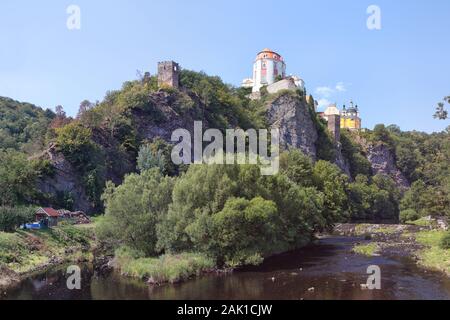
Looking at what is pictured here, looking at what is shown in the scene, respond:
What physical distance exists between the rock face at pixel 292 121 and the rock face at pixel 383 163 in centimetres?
3055

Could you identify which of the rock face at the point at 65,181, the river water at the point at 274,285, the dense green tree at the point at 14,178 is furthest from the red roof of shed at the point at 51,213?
the river water at the point at 274,285

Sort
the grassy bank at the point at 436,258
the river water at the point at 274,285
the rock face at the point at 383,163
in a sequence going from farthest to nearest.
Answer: the rock face at the point at 383,163
the grassy bank at the point at 436,258
the river water at the point at 274,285

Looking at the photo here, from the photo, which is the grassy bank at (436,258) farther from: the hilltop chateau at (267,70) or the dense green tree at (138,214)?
the hilltop chateau at (267,70)

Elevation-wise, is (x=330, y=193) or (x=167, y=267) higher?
(x=330, y=193)

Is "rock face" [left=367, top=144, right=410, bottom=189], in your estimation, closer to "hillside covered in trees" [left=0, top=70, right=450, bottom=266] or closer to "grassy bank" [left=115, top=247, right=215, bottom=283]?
"hillside covered in trees" [left=0, top=70, right=450, bottom=266]

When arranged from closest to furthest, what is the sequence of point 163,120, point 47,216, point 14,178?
point 14,178 → point 47,216 → point 163,120

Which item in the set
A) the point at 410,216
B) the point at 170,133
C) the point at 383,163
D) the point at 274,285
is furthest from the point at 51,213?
the point at 383,163

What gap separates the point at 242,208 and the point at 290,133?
274 feet

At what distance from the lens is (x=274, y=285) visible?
3150 centimetres

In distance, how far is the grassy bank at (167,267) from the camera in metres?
33.5

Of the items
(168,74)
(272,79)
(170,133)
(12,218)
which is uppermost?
(272,79)

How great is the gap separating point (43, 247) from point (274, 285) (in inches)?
996

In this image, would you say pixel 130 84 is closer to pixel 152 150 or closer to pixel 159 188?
pixel 152 150

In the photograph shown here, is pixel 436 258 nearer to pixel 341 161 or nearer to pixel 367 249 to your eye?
pixel 367 249
